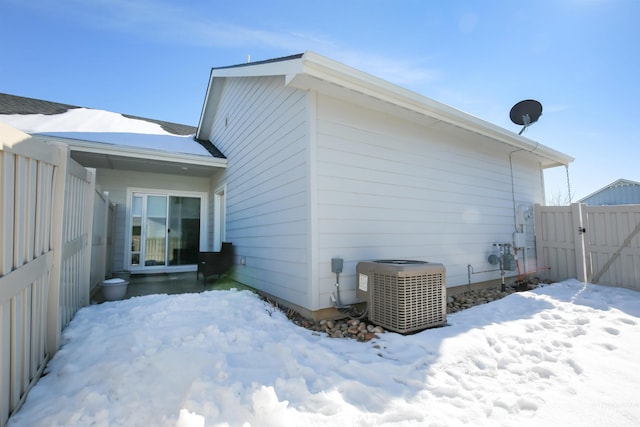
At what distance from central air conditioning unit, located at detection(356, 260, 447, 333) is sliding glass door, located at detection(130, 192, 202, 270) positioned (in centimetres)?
574

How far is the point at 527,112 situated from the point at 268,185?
18.6ft

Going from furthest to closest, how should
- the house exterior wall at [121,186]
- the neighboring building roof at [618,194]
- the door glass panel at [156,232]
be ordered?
the neighboring building roof at [618,194] → the door glass panel at [156,232] → the house exterior wall at [121,186]

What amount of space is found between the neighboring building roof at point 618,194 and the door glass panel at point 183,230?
2103 cm

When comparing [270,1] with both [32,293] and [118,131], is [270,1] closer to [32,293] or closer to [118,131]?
[118,131]

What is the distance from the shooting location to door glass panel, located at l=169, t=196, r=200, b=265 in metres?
7.16

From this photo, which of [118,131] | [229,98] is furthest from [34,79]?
[229,98]

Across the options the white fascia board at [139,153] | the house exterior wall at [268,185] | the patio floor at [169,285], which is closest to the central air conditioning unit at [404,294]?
the house exterior wall at [268,185]

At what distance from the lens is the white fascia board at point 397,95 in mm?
2889

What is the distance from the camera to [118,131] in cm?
633

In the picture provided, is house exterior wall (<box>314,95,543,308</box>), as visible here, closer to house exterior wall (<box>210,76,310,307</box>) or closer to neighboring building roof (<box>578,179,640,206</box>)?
house exterior wall (<box>210,76,310,307</box>)

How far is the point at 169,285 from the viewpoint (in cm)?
521

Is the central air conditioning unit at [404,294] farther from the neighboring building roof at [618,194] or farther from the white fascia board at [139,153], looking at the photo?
the neighboring building roof at [618,194]

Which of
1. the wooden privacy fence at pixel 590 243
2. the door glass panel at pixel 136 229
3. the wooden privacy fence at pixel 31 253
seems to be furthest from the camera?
the door glass panel at pixel 136 229

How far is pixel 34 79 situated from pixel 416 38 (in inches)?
367
